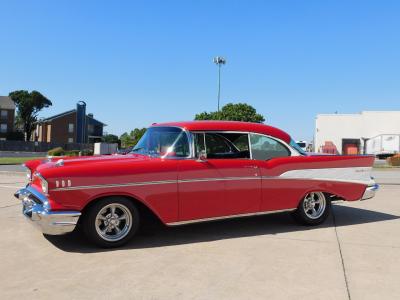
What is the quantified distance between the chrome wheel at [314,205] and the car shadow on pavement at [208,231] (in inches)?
8.3

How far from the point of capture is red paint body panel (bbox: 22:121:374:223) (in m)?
5.10

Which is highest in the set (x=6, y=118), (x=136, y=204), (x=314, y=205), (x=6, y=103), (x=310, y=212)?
(x=6, y=103)

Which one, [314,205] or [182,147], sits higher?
[182,147]

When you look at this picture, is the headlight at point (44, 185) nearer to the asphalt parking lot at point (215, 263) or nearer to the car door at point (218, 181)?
the asphalt parking lot at point (215, 263)

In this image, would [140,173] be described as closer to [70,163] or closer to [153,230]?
[70,163]

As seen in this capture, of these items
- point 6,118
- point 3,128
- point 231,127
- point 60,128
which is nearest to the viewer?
point 231,127

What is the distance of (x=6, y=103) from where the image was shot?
8606 cm

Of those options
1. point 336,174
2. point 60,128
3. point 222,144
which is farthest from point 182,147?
point 60,128

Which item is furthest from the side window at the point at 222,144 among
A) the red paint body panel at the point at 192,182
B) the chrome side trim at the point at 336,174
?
the chrome side trim at the point at 336,174

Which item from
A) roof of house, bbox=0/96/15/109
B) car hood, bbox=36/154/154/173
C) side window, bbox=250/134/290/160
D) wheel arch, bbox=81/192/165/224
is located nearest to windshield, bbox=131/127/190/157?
car hood, bbox=36/154/154/173

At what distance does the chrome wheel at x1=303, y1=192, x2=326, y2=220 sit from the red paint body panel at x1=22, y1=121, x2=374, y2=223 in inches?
7.5

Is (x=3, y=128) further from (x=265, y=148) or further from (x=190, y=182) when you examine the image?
(x=190, y=182)

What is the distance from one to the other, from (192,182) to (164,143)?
2.42 feet

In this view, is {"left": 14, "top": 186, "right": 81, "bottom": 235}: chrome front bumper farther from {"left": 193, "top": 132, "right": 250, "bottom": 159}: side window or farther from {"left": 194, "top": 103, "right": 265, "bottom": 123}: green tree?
{"left": 194, "top": 103, "right": 265, "bottom": 123}: green tree
